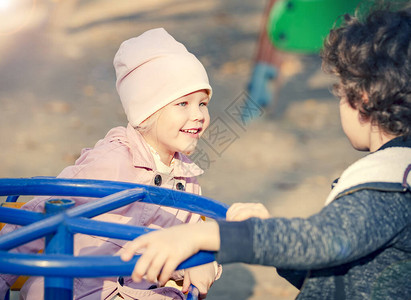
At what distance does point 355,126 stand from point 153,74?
0.87m

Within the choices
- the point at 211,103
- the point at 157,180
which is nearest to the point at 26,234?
the point at 157,180

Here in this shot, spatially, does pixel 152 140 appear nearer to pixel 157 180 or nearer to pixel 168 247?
pixel 157 180

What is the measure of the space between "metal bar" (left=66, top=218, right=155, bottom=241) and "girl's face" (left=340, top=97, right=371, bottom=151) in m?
0.62

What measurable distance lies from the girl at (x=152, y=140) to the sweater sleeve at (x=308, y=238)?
0.72 m

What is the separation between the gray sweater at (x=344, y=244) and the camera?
129 centimetres

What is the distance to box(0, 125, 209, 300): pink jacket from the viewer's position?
76.4 inches

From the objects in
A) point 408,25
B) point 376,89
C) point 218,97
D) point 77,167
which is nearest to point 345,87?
point 376,89

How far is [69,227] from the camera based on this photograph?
4.70ft

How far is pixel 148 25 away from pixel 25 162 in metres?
4.13

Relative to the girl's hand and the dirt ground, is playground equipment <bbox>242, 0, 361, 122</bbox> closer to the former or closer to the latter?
the dirt ground

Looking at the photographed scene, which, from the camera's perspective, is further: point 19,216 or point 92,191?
point 92,191

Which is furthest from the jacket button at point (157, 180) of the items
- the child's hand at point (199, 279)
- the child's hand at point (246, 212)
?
the child's hand at point (246, 212)

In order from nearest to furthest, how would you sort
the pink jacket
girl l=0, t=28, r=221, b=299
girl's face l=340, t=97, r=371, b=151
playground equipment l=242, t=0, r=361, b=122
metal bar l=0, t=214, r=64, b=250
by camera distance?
metal bar l=0, t=214, r=64, b=250, girl's face l=340, t=97, r=371, b=151, the pink jacket, girl l=0, t=28, r=221, b=299, playground equipment l=242, t=0, r=361, b=122

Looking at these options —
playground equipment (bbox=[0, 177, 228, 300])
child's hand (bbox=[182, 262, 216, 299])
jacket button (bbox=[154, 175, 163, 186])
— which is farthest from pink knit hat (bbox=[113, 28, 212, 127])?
child's hand (bbox=[182, 262, 216, 299])
